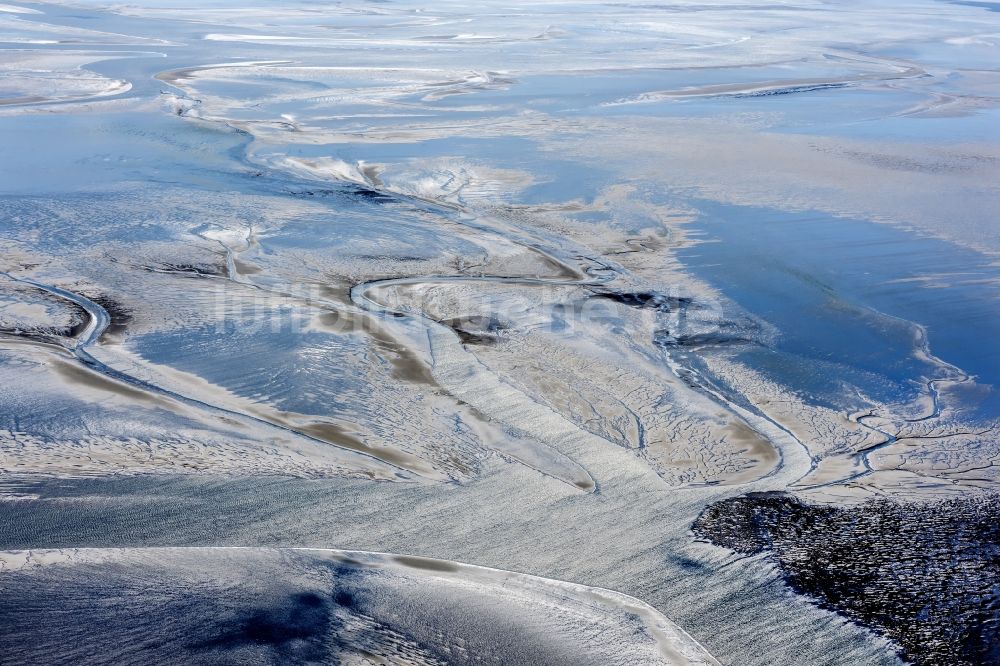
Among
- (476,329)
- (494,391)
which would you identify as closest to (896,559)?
(494,391)

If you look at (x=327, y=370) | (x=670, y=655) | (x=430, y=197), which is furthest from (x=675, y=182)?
(x=670, y=655)

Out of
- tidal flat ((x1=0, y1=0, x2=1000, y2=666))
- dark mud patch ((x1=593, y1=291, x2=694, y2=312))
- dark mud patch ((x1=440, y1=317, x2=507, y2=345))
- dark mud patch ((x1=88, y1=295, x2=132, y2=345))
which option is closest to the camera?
tidal flat ((x1=0, y1=0, x2=1000, y2=666))

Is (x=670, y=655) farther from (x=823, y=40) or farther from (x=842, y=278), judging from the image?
(x=823, y=40)

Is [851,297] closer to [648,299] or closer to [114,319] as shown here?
[648,299]

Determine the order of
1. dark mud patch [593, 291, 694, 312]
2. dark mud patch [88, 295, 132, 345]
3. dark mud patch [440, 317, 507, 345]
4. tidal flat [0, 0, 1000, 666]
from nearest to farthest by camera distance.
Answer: tidal flat [0, 0, 1000, 666] < dark mud patch [88, 295, 132, 345] < dark mud patch [440, 317, 507, 345] < dark mud patch [593, 291, 694, 312]

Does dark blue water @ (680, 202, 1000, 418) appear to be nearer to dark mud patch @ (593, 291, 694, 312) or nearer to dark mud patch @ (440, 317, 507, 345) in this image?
dark mud patch @ (593, 291, 694, 312)

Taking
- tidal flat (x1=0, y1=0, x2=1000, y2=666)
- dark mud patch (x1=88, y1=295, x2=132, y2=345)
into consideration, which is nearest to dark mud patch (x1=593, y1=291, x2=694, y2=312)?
tidal flat (x1=0, y1=0, x2=1000, y2=666)

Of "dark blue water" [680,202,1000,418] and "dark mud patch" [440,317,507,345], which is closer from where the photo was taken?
"dark blue water" [680,202,1000,418]
